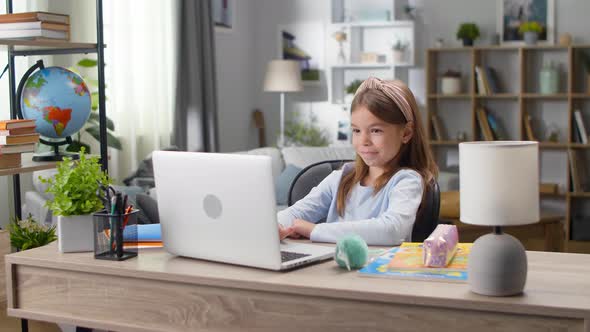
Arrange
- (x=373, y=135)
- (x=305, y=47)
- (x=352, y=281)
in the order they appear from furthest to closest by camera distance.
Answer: (x=305, y=47) → (x=373, y=135) → (x=352, y=281)

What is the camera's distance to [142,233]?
2.17m

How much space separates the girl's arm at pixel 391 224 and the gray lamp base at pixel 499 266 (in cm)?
53

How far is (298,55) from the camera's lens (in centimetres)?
682

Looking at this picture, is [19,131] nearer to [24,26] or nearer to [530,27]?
[24,26]

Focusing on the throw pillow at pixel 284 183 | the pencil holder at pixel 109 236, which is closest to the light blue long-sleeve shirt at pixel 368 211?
the pencil holder at pixel 109 236

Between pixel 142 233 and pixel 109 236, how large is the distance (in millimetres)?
184

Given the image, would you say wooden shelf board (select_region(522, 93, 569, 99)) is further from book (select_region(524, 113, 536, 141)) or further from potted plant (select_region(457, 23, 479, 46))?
potted plant (select_region(457, 23, 479, 46))

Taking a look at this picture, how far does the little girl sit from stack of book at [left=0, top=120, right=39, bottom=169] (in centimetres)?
108

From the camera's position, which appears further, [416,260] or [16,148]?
[16,148]

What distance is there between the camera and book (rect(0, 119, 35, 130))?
9.33ft

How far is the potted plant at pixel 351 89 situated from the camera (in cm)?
645

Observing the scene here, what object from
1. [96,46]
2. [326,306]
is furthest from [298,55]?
[326,306]

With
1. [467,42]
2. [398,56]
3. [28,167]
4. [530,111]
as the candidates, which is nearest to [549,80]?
[530,111]

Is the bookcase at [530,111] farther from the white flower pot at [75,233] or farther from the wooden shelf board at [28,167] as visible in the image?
the white flower pot at [75,233]
